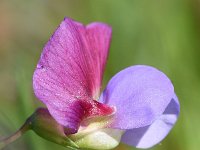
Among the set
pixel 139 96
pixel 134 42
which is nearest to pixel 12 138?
pixel 139 96

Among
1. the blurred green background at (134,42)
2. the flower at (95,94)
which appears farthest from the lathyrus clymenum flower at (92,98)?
the blurred green background at (134,42)

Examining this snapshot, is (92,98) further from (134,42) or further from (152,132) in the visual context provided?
(134,42)

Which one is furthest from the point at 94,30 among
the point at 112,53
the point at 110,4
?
the point at 110,4

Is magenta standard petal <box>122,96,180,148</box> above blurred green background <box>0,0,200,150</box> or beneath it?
above

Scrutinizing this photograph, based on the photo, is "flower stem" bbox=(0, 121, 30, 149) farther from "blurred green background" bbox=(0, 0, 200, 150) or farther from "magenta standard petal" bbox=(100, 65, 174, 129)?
"blurred green background" bbox=(0, 0, 200, 150)

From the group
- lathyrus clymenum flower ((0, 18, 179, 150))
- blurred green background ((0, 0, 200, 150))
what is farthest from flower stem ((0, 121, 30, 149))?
blurred green background ((0, 0, 200, 150))

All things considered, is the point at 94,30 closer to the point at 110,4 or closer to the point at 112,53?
the point at 112,53
